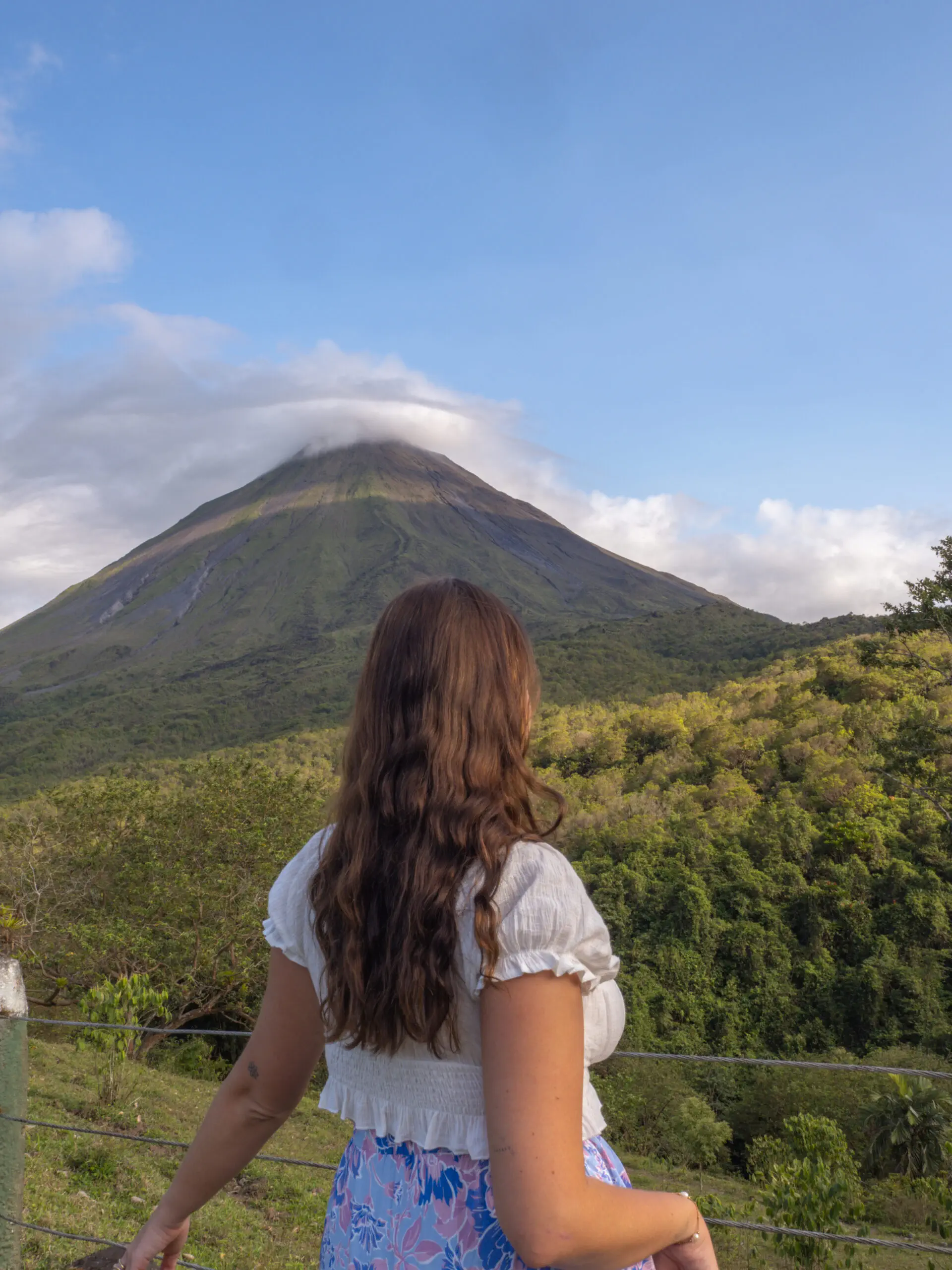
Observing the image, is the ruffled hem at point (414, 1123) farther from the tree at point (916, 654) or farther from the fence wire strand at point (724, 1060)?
the tree at point (916, 654)

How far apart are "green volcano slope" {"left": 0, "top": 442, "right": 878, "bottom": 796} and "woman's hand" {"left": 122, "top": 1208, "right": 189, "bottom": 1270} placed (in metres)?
68.2

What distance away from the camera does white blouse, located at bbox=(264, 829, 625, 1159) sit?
2.75ft

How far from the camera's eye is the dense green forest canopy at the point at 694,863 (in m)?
14.3

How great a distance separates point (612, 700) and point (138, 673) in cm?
6508

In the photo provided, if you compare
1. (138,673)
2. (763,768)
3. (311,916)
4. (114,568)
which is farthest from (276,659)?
(311,916)

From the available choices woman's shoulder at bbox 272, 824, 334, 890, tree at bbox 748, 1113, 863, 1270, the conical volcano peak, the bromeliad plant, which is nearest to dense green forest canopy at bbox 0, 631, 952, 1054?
woman's shoulder at bbox 272, 824, 334, 890

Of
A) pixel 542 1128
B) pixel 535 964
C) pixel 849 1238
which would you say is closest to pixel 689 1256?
pixel 542 1128

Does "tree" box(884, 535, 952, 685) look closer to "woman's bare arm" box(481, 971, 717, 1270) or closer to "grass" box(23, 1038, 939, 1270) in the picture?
"grass" box(23, 1038, 939, 1270)

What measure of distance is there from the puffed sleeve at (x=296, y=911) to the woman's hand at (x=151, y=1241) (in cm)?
38

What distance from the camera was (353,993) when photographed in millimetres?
922

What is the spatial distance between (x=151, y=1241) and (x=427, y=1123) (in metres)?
0.48

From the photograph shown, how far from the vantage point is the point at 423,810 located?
0.92m

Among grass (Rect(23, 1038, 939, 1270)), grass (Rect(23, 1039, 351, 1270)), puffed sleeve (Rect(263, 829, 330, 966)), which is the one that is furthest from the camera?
grass (Rect(23, 1038, 939, 1270))

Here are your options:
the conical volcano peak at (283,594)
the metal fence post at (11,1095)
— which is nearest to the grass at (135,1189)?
the metal fence post at (11,1095)
